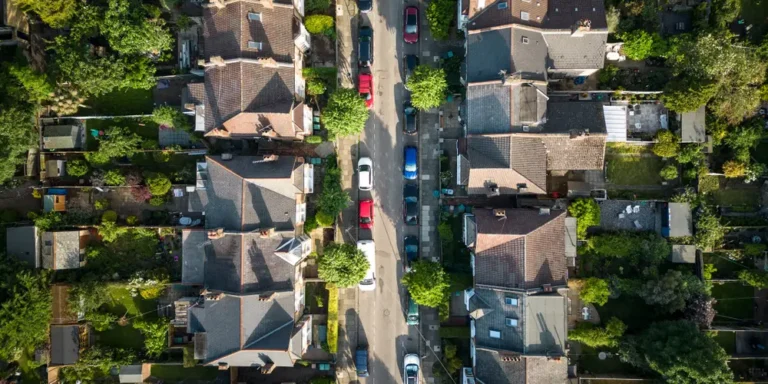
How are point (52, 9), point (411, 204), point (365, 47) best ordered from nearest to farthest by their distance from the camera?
point (52, 9) < point (365, 47) < point (411, 204)

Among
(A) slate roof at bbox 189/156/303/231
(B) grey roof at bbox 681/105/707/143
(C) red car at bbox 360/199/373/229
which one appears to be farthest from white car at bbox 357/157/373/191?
(B) grey roof at bbox 681/105/707/143

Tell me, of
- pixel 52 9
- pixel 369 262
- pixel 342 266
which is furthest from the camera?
pixel 369 262

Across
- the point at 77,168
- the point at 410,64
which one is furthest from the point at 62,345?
the point at 410,64

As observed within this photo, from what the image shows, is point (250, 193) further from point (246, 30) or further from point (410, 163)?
point (410, 163)

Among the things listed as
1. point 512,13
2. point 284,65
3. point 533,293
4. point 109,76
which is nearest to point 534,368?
point 533,293

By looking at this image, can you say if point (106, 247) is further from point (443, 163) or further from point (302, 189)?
point (443, 163)

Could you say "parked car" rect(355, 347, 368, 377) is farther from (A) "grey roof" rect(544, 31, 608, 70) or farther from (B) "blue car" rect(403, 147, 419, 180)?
(A) "grey roof" rect(544, 31, 608, 70)
